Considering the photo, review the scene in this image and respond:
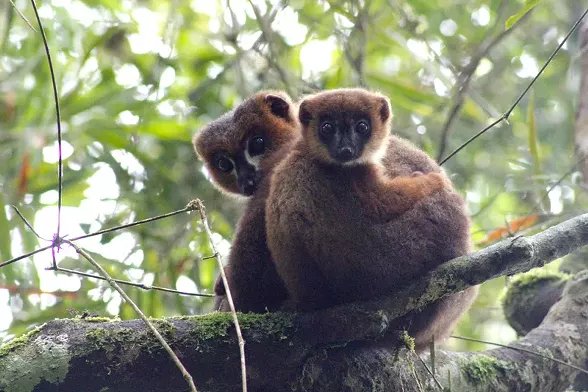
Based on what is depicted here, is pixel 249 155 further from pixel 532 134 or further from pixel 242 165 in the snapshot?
pixel 532 134

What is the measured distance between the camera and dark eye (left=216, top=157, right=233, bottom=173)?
6.29 metres

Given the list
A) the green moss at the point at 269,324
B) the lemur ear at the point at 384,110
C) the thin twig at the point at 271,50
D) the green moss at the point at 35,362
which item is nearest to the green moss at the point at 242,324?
the green moss at the point at 269,324

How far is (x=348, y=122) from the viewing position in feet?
16.4

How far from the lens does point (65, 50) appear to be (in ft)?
27.2

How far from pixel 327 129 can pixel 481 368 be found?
2.07 metres

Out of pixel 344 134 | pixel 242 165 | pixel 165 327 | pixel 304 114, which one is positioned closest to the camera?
pixel 165 327

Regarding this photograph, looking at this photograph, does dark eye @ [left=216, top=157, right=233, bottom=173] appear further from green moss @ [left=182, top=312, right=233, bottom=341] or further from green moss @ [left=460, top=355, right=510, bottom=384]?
green moss @ [left=460, top=355, right=510, bottom=384]

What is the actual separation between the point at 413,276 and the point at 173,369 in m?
1.48

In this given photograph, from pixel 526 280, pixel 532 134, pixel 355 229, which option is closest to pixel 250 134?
pixel 355 229

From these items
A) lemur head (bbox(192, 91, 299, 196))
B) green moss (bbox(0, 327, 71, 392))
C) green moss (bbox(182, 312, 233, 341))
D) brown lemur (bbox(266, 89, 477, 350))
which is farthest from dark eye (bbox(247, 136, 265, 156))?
green moss (bbox(0, 327, 71, 392))

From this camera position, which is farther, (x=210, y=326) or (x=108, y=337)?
(x=210, y=326)

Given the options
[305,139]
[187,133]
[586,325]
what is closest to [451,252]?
[305,139]

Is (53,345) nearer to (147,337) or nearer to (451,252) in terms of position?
(147,337)

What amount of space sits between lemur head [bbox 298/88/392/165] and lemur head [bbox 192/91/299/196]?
2.92ft
